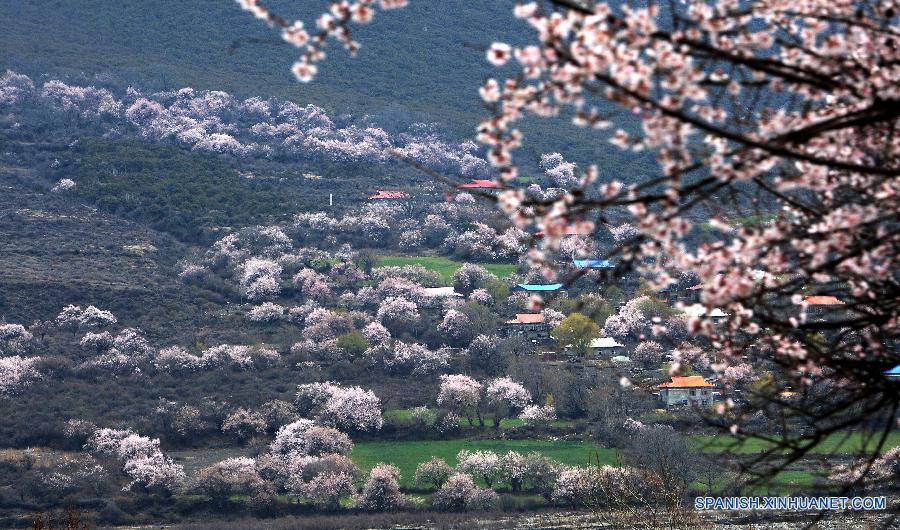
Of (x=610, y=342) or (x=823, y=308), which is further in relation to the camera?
(x=610, y=342)

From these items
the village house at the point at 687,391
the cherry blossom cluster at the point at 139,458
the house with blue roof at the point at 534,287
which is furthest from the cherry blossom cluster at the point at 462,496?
the house with blue roof at the point at 534,287

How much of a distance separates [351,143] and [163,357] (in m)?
31.8

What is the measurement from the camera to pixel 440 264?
59906 millimetres

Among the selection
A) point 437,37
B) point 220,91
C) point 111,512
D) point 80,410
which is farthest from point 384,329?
point 437,37

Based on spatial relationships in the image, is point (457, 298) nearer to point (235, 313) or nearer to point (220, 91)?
point (235, 313)

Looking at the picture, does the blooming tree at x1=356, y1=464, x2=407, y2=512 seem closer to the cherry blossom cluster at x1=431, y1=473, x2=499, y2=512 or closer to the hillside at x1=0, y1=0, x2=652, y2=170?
the cherry blossom cluster at x1=431, y1=473, x2=499, y2=512

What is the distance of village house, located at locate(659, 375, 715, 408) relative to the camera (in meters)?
40.8

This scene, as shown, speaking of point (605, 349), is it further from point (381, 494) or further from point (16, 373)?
point (16, 373)

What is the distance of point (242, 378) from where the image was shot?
44031mm

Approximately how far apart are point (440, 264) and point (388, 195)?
977 centimetres

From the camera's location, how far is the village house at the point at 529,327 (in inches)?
1981

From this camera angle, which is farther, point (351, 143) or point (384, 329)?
point (351, 143)

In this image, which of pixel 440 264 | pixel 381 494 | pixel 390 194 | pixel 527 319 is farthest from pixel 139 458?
pixel 390 194

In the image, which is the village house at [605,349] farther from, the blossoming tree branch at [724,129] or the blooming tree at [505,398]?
the blossoming tree branch at [724,129]
